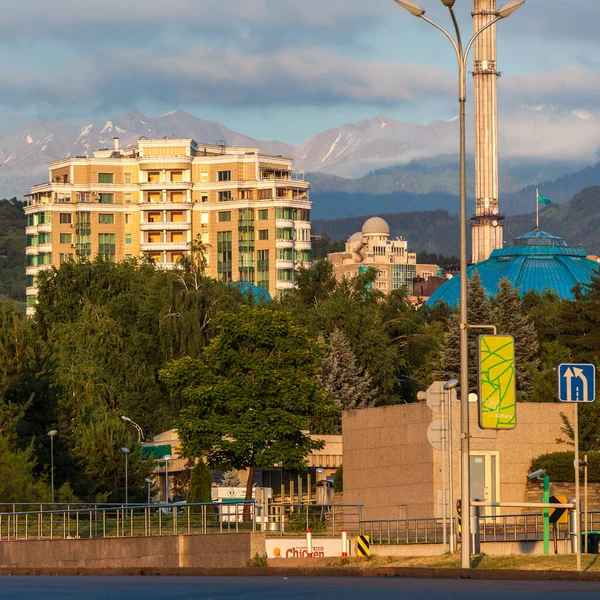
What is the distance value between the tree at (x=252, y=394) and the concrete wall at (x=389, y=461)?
1089 cm

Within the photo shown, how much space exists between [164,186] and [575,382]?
5887 inches

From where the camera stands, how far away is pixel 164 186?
572 feet

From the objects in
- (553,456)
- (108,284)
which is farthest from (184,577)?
(108,284)

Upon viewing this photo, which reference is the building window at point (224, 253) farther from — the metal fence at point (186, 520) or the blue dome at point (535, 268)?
the metal fence at point (186, 520)

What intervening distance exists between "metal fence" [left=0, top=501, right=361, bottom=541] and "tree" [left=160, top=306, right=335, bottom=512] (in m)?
21.7

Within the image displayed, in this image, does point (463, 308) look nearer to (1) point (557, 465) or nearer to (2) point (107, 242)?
(1) point (557, 465)

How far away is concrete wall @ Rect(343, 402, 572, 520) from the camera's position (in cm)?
4672

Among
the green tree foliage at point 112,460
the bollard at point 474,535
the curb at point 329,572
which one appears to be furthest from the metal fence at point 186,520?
the green tree foliage at point 112,460

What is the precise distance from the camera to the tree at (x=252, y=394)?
62.8m

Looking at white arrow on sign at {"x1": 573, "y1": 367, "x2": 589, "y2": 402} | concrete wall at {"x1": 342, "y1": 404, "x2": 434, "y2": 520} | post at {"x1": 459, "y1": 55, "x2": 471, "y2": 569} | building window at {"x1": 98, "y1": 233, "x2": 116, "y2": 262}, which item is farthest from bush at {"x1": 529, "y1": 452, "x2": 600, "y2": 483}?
building window at {"x1": 98, "y1": 233, "x2": 116, "y2": 262}

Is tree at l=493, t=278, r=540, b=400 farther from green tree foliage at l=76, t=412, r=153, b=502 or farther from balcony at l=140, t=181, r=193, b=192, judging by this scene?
balcony at l=140, t=181, r=193, b=192

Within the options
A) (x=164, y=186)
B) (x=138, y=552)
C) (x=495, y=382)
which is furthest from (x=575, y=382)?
(x=164, y=186)

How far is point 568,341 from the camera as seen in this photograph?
8725 cm

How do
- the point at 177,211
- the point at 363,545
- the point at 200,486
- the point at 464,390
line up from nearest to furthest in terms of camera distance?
the point at 464,390
the point at 363,545
the point at 200,486
the point at 177,211
